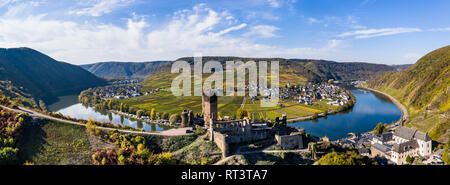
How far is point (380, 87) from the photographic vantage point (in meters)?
129

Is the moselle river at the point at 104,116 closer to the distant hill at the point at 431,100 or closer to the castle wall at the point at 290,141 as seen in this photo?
the castle wall at the point at 290,141

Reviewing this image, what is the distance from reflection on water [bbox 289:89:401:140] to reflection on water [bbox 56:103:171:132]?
1350 inches

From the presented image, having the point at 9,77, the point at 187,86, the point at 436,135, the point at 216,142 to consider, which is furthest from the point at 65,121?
the point at 9,77

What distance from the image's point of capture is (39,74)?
428 feet

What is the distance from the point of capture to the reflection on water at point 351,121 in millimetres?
50975

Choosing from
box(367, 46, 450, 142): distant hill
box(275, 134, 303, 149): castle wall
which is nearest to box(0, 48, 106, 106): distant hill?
box(275, 134, 303, 149): castle wall

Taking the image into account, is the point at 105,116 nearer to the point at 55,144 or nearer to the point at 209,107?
the point at 55,144

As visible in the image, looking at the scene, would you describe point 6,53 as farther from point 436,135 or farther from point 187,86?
point 436,135

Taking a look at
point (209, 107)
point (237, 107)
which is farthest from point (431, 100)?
point (209, 107)
